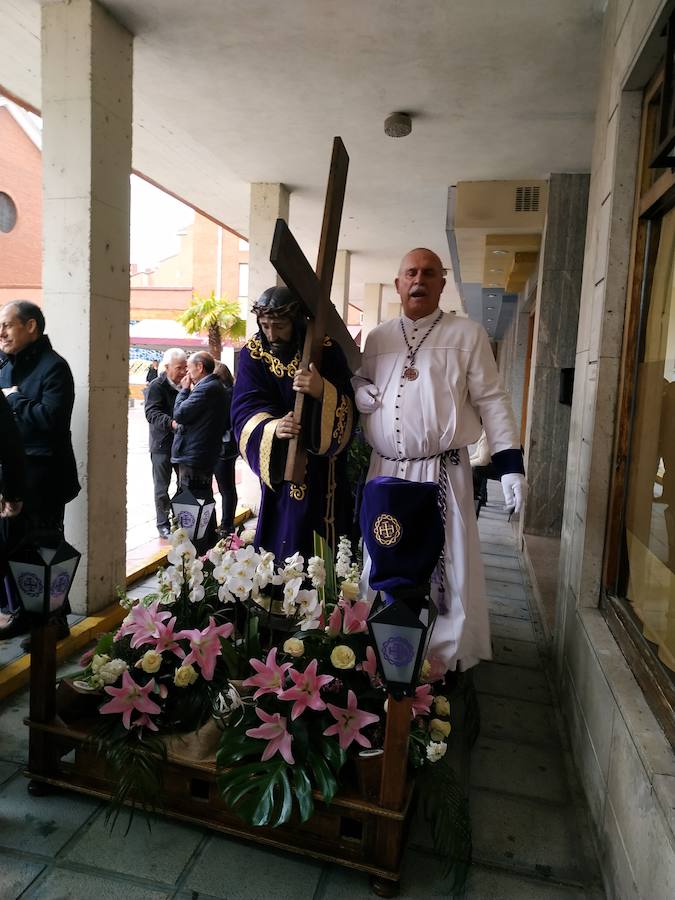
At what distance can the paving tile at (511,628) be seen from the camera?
12.1 ft

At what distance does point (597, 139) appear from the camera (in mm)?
2857

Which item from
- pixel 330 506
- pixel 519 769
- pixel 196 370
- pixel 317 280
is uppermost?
pixel 317 280

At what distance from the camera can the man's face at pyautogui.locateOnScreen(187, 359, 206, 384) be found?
192 inches

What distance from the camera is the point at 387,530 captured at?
6.55 feet

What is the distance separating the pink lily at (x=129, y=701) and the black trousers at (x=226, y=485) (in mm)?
3470

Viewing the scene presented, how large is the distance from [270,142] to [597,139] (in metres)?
3.10

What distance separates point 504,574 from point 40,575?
12.3 feet

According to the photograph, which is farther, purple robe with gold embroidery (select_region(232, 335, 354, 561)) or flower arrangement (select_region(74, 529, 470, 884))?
purple robe with gold embroidery (select_region(232, 335, 354, 561))

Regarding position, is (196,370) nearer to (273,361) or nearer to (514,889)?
(273,361)

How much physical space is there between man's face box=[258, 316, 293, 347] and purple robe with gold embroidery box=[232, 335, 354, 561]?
75 millimetres

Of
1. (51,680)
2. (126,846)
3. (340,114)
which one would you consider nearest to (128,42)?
(340,114)

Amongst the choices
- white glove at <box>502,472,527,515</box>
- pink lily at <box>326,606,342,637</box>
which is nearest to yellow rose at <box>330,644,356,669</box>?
pink lily at <box>326,606,342,637</box>

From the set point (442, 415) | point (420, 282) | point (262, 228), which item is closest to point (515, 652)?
point (442, 415)

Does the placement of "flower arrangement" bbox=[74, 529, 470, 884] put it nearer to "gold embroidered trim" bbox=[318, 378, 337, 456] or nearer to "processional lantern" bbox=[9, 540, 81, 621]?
"processional lantern" bbox=[9, 540, 81, 621]
